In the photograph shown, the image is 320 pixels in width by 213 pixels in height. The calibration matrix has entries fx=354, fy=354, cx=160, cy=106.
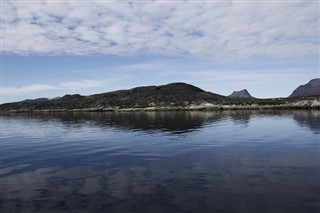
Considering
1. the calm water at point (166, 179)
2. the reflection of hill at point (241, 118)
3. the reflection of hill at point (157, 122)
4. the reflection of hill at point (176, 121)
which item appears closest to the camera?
the calm water at point (166, 179)

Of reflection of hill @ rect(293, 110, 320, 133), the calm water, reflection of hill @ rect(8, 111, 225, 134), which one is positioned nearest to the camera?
the calm water

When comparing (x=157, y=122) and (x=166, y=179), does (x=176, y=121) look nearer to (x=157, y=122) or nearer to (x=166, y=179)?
(x=157, y=122)

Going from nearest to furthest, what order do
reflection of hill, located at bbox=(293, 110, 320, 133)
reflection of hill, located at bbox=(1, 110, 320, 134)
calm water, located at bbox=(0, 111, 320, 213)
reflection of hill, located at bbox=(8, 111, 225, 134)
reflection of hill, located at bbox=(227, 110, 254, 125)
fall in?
1. calm water, located at bbox=(0, 111, 320, 213)
2. reflection of hill, located at bbox=(293, 110, 320, 133)
3. reflection of hill, located at bbox=(1, 110, 320, 134)
4. reflection of hill, located at bbox=(8, 111, 225, 134)
5. reflection of hill, located at bbox=(227, 110, 254, 125)

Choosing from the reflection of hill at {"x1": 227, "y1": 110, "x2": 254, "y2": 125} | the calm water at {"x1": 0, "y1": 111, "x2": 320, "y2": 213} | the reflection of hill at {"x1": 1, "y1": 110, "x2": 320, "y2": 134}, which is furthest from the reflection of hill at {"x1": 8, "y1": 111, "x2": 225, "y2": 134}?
the calm water at {"x1": 0, "y1": 111, "x2": 320, "y2": 213}

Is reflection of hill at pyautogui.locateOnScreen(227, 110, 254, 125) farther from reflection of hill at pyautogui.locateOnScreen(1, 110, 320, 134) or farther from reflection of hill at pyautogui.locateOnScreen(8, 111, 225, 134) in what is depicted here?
reflection of hill at pyautogui.locateOnScreen(8, 111, 225, 134)

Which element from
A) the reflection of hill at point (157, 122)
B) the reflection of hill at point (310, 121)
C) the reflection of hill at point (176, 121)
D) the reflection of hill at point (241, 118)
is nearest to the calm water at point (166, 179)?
the reflection of hill at point (310, 121)

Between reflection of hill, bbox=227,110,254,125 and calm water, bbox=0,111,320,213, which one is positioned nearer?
calm water, bbox=0,111,320,213

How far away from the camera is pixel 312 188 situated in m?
23.9

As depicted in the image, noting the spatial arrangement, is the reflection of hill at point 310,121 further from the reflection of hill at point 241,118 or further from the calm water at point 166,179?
the calm water at point 166,179

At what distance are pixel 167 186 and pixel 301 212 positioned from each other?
31.8 ft

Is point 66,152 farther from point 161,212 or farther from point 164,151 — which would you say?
point 161,212

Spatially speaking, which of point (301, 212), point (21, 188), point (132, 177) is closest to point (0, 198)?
point (21, 188)

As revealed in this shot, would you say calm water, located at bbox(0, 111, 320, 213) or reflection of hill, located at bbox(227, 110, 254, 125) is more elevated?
reflection of hill, located at bbox(227, 110, 254, 125)

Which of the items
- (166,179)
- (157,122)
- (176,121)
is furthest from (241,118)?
(166,179)
